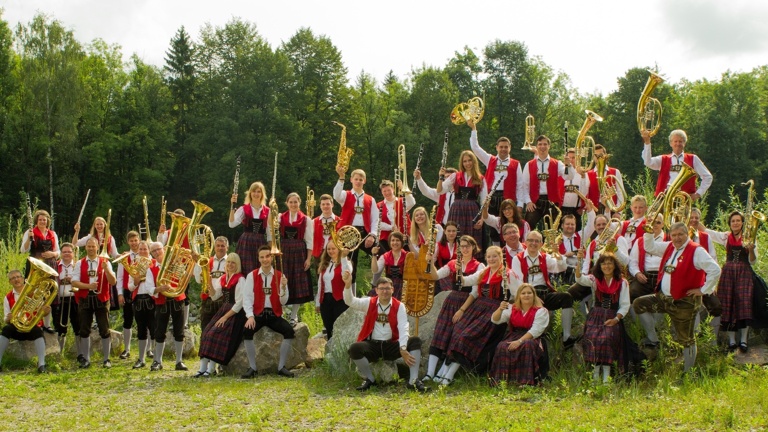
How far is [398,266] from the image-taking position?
1051cm

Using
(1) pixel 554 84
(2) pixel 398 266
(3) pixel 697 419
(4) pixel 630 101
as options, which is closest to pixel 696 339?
(3) pixel 697 419

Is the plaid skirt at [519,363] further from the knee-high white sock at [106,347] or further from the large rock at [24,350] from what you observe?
the large rock at [24,350]

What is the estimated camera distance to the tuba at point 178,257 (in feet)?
36.4

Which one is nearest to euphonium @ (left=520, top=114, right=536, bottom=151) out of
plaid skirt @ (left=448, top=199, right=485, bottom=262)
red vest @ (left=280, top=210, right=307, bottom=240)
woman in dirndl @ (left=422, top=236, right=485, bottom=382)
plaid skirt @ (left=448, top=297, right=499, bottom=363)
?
plaid skirt @ (left=448, top=199, right=485, bottom=262)

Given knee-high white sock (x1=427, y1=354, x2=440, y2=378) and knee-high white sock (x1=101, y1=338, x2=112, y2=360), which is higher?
knee-high white sock (x1=427, y1=354, x2=440, y2=378)

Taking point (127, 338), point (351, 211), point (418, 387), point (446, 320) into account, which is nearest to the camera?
point (418, 387)

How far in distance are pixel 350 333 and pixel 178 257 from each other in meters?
2.90

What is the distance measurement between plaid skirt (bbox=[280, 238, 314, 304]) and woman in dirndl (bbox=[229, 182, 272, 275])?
345 mm

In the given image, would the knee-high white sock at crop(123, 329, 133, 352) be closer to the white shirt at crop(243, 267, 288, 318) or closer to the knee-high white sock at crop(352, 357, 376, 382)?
the white shirt at crop(243, 267, 288, 318)

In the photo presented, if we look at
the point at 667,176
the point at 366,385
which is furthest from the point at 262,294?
the point at 667,176

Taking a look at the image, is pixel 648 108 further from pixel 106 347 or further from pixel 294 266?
pixel 106 347

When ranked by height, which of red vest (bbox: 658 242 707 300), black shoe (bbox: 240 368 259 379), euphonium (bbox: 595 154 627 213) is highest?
euphonium (bbox: 595 154 627 213)

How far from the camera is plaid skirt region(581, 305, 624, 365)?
29.0 ft

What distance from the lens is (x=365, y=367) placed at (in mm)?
9305
